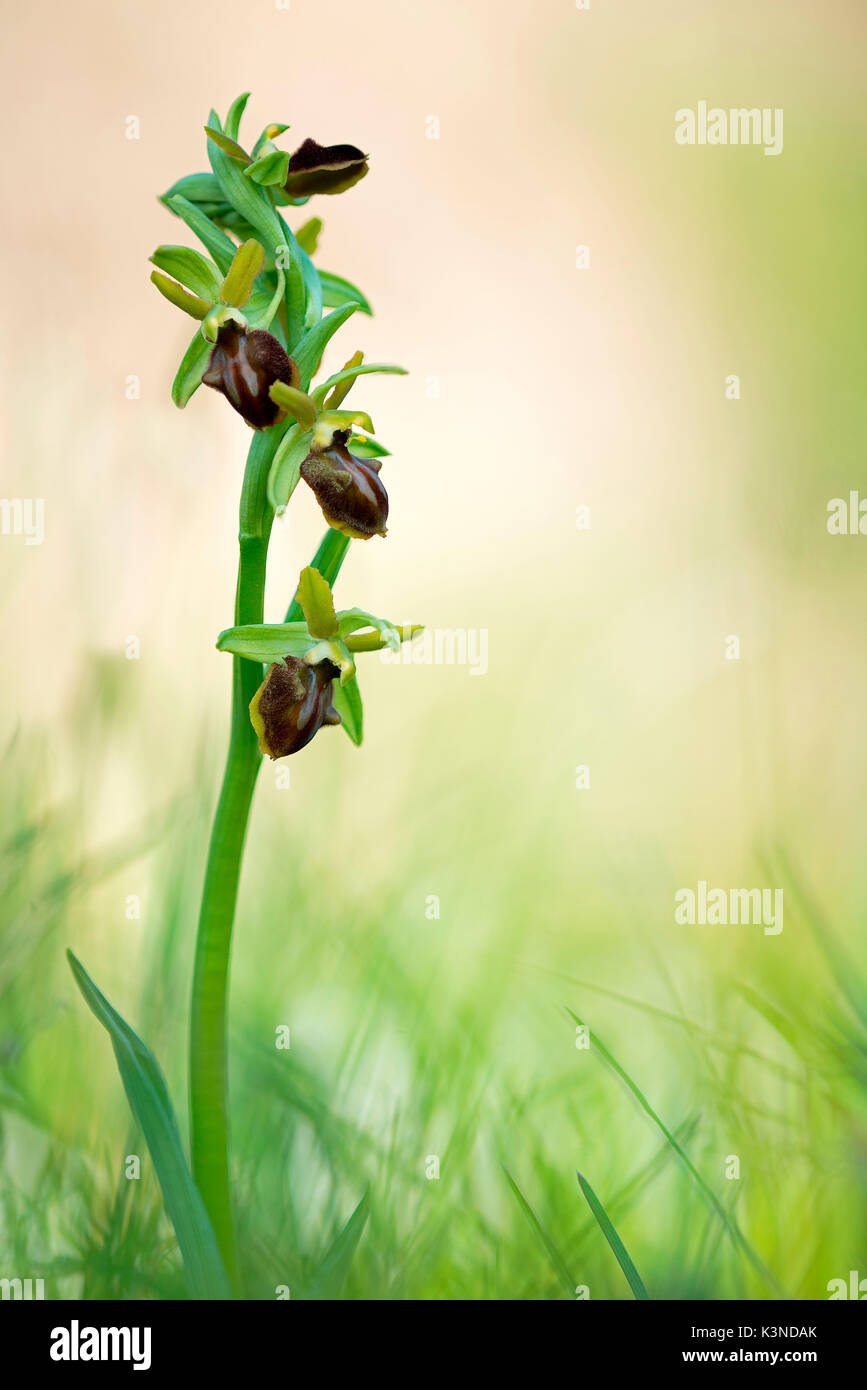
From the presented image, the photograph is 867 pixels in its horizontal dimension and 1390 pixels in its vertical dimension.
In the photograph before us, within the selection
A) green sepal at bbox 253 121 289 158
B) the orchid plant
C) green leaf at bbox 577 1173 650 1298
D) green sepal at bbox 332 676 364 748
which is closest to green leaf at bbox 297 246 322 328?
the orchid plant

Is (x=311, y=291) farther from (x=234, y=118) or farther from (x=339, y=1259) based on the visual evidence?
(x=339, y=1259)

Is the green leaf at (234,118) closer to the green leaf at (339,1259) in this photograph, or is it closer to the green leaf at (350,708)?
the green leaf at (350,708)

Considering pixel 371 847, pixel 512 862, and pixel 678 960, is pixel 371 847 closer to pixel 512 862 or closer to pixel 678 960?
pixel 512 862

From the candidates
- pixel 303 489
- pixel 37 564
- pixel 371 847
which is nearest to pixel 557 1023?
pixel 371 847

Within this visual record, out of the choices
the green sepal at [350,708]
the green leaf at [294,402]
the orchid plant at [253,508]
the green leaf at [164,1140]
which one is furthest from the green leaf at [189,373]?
the green leaf at [164,1140]

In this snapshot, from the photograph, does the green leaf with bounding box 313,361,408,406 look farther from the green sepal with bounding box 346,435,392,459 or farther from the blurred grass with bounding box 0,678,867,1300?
the blurred grass with bounding box 0,678,867,1300
